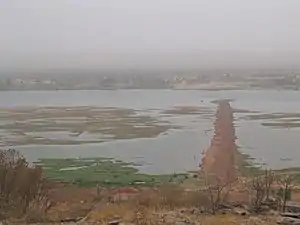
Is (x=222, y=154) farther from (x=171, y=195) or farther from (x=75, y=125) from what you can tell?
(x=75, y=125)

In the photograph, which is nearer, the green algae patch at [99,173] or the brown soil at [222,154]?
the green algae patch at [99,173]

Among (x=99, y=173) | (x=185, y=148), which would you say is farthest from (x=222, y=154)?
(x=99, y=173)

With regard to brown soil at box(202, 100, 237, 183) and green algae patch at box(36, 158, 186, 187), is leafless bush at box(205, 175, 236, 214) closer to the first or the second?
brown soil at box(202, 100, 237, 183)

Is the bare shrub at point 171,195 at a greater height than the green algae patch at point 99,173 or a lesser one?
lesser

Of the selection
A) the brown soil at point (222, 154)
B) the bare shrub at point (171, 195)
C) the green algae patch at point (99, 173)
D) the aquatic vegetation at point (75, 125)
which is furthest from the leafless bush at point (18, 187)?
the aquatic vegetation at point (75, 125)

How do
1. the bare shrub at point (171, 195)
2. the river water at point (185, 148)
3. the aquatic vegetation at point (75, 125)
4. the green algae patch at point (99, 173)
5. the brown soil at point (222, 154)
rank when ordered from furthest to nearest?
the aquatic vegetation at point (75, 125), the river water at point (185, 148), the brown soil at point (222, 154), the green algae patch at point (99, 173), the bare shrub at point (171, 195)

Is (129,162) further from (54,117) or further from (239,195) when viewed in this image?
(54,117)

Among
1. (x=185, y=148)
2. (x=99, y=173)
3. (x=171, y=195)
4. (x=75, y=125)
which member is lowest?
(x=171, y=195)

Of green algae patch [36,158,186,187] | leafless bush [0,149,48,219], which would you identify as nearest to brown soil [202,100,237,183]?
green algae patch [36,158,186,187]

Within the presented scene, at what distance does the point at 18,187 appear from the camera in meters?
9.07

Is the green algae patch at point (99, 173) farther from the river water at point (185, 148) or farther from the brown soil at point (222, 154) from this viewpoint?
the brown soil at point (222, 154)

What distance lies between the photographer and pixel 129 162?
16.4 m

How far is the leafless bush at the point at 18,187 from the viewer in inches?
337

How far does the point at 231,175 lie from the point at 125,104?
68.6 feet
